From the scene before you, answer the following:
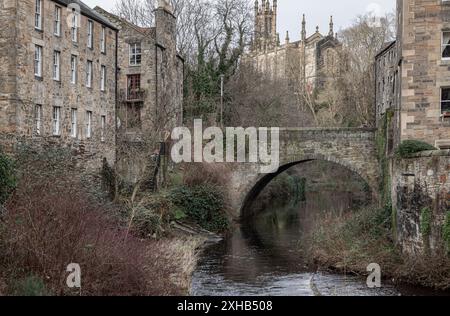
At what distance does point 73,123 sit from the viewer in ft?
97.4

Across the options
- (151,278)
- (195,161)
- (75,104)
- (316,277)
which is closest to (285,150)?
(195,161)

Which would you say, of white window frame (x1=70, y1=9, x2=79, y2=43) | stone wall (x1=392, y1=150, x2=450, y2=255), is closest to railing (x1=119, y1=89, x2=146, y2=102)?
white window frame (x1=70, y1=9, x2=79, y2=43)

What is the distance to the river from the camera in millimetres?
18984

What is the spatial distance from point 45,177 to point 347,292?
10.7 meters

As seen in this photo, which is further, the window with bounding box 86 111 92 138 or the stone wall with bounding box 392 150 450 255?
the window with bounding box 86 111 92 138

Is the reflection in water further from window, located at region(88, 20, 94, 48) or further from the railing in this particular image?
window, located at region(88, 20, 94, 48)

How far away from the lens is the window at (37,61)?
26492mm

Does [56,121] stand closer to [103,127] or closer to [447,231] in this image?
[103,127]

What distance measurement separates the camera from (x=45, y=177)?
2198 cm

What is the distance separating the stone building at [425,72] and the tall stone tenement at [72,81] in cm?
1172

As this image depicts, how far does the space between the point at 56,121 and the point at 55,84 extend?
1.62 m

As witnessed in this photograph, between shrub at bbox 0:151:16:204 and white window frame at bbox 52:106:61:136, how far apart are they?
8594mm

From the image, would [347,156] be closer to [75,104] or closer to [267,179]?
[267,179]

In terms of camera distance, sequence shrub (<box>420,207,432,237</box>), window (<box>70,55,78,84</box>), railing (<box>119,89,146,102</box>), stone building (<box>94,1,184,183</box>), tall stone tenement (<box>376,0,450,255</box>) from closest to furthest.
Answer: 1. shrub (<box>420,207,432,237</box>)
2. tall stone tenement (<box>376,0,450,255</box>)
3. window (<box>70,55,78,84</box>)
4. stone building (<box>94,1,184,183</box>)
5. railing (<box>119,89,146,102</box>)
